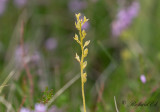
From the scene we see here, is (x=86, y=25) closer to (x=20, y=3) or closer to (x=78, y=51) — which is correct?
(x=78, y=51)

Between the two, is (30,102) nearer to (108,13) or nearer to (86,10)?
(86,10)

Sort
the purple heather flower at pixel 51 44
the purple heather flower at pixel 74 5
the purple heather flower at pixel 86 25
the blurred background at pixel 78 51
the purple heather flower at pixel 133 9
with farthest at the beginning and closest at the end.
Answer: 1. the purple heather flower at pixel 74 5
2. the purple heather flower at pixel 51 44
3. the purple heather flower at pixel 86 25
4. the purple heather flower at pixel 133 9
5. the blurred background at pixel 78 51

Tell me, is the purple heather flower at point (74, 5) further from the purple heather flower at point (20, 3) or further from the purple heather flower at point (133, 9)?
the purple heather flower at point (133, 9)

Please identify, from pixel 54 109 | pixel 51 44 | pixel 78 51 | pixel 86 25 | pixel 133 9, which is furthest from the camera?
pixel 51 44

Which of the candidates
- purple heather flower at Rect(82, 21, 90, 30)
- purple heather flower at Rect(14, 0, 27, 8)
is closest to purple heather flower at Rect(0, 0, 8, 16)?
purple heather flower at Rect(14, 0, 27, 8)

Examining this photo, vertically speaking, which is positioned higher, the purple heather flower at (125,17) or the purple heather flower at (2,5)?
the purple heather flower at (2,5)

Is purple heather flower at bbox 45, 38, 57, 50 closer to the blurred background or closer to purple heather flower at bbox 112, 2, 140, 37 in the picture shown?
the blurred background

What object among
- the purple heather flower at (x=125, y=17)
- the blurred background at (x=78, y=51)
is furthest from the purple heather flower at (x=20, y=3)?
the purple heather flower at (x=125, y=17)

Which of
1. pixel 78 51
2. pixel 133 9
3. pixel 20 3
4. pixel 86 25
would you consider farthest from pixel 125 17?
pixel 20 3
